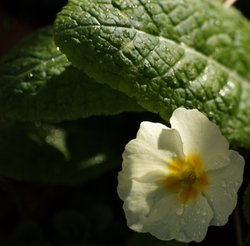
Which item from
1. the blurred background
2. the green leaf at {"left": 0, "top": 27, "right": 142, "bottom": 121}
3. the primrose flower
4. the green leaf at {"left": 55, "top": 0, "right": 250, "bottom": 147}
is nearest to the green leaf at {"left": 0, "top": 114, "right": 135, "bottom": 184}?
the blurred background

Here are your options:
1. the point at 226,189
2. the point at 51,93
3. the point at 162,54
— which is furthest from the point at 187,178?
the point at 51,93

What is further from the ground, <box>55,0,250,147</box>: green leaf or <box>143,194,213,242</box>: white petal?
<box>55,0,250,147</box>: green leaf

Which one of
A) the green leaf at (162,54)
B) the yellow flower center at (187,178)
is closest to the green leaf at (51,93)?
the green leaf at (162,54)

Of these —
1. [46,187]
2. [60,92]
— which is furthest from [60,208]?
[60,92]

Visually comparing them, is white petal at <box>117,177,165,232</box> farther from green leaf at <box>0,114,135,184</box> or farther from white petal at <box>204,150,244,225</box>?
green leaf at <box>0,114,135,184</box>

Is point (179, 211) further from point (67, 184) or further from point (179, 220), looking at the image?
point (67, 184)

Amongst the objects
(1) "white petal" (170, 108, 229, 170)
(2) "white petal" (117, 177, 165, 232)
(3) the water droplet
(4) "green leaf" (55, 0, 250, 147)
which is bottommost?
(2) "white petal" (117, 177, 165, 232)

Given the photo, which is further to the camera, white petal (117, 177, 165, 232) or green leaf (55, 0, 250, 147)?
green leaf (55, 0, 250, 147)

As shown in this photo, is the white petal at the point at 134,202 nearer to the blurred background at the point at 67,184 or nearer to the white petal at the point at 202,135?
the white petal at the point at 202,135
